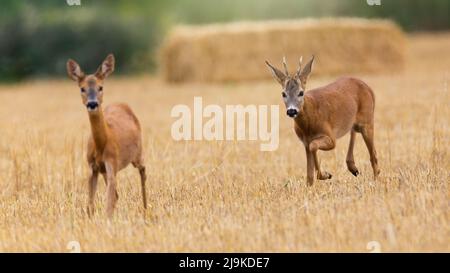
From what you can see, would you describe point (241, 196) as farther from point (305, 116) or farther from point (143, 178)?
point (305, 116)

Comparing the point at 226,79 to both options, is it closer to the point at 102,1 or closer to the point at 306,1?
the point at 102,1

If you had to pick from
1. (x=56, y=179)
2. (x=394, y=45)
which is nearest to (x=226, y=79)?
(x=394, y=45)

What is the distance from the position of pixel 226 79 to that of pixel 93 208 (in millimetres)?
17526

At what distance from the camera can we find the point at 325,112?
1013 centimetres

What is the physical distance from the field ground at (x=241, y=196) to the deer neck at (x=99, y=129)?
0.62m

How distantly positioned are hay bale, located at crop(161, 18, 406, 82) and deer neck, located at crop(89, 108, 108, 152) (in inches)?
698

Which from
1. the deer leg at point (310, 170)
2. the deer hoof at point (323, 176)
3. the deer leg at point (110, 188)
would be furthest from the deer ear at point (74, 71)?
the deer hoof at point (323, 176)

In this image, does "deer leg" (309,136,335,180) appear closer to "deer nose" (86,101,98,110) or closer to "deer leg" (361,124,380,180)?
"deer leg" (361,124,380,180)

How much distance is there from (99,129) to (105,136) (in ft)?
0.33

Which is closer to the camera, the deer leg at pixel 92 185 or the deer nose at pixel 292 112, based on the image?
the deer leg at pixel 92 185

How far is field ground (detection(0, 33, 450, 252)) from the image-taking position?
762cm

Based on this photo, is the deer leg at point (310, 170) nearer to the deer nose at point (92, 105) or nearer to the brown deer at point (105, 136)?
the brown deer at point (105, 136)

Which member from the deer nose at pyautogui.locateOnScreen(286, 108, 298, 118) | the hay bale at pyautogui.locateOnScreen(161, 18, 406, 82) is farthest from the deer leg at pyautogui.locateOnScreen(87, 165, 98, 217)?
the hay bale at pyautogui.locateOnScreen(161, 18, 406, 82)

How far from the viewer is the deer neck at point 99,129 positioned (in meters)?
8.50
